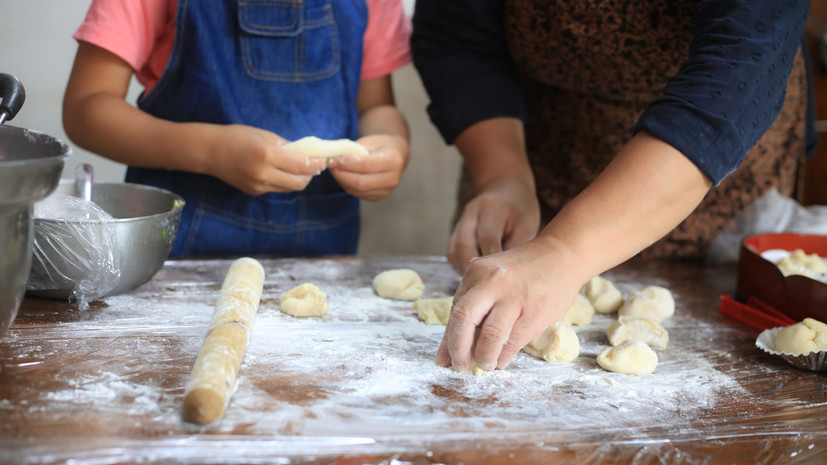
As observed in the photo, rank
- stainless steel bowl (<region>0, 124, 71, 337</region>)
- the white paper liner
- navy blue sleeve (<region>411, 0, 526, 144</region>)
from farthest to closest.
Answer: navy blue sleeve (<region>411, 0, 526, 144</region>), the white paper liner, stainless steel bowl (<region>0, 124, 71, 337</region>)

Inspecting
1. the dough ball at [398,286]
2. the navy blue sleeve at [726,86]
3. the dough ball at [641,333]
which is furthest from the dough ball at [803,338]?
the dough ball at [398,286]

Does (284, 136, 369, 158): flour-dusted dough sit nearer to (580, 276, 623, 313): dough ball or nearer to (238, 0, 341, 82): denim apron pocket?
(238, 0, 341, 82): denim apron pocket

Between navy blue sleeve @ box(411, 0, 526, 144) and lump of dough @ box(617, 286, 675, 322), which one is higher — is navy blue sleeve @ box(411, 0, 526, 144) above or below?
above

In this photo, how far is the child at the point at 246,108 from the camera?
49.8 inches

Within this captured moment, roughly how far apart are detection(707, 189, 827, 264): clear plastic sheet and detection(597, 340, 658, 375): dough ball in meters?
0.79

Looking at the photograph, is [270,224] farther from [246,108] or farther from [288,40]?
[288,40]

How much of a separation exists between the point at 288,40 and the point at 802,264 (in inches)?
44.6

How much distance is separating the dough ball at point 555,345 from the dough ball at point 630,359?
42 mm

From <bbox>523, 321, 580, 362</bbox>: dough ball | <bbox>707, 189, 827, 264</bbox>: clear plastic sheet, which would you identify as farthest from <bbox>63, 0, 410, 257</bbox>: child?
<bbox>707, 189, 827, 264</bbox>: clear plastic sheet

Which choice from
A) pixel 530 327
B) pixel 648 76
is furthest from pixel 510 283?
pixel 648 76

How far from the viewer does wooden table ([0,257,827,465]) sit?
0.69m

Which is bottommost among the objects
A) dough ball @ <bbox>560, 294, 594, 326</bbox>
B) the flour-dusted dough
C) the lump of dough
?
dough ball @ <bbox>560, 294, 594, 326</bbox>

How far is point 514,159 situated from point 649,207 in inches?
21.7

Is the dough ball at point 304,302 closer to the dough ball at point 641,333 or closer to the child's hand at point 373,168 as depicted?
the child's hand at point 373,168
